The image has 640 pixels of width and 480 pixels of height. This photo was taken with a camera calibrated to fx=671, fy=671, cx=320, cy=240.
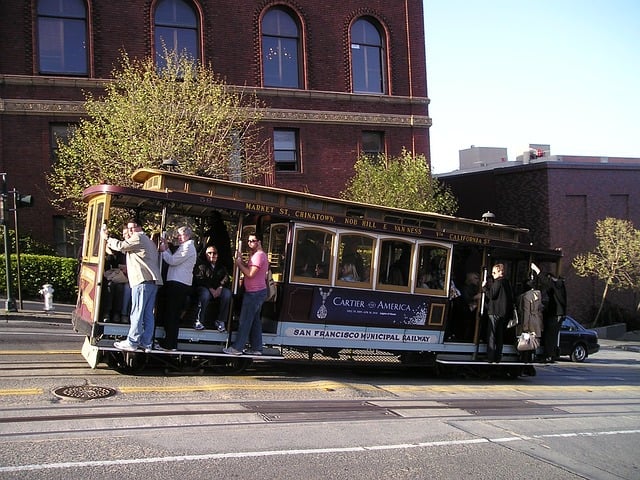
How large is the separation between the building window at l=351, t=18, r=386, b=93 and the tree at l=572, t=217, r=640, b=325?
11.7 m

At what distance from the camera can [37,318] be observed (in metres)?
17.6

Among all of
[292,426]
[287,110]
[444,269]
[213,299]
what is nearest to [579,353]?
[444,269]

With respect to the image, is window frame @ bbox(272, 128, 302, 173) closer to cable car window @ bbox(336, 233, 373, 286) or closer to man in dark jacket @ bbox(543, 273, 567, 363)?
man in dark jacket @ bbox(543, 273, 567, 363)

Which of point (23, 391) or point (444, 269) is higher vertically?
point (444, 269)

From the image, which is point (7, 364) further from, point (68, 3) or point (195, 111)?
point (68, 3)

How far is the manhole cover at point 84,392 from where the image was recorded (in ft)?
25.6

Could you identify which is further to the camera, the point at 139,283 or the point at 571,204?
the point at 571,204

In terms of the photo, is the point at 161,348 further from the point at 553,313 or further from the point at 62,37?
the point at 62,37

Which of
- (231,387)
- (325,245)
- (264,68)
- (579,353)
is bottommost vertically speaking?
(579,353)

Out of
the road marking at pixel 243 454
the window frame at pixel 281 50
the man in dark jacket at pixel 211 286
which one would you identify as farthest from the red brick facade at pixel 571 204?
the road marking at pixel 243 454

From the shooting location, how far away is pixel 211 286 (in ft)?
32.9

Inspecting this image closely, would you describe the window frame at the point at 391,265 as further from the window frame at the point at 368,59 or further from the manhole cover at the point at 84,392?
the window frame at the point at 368,59

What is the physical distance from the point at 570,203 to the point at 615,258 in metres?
3.52

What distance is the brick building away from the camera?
23.9m
